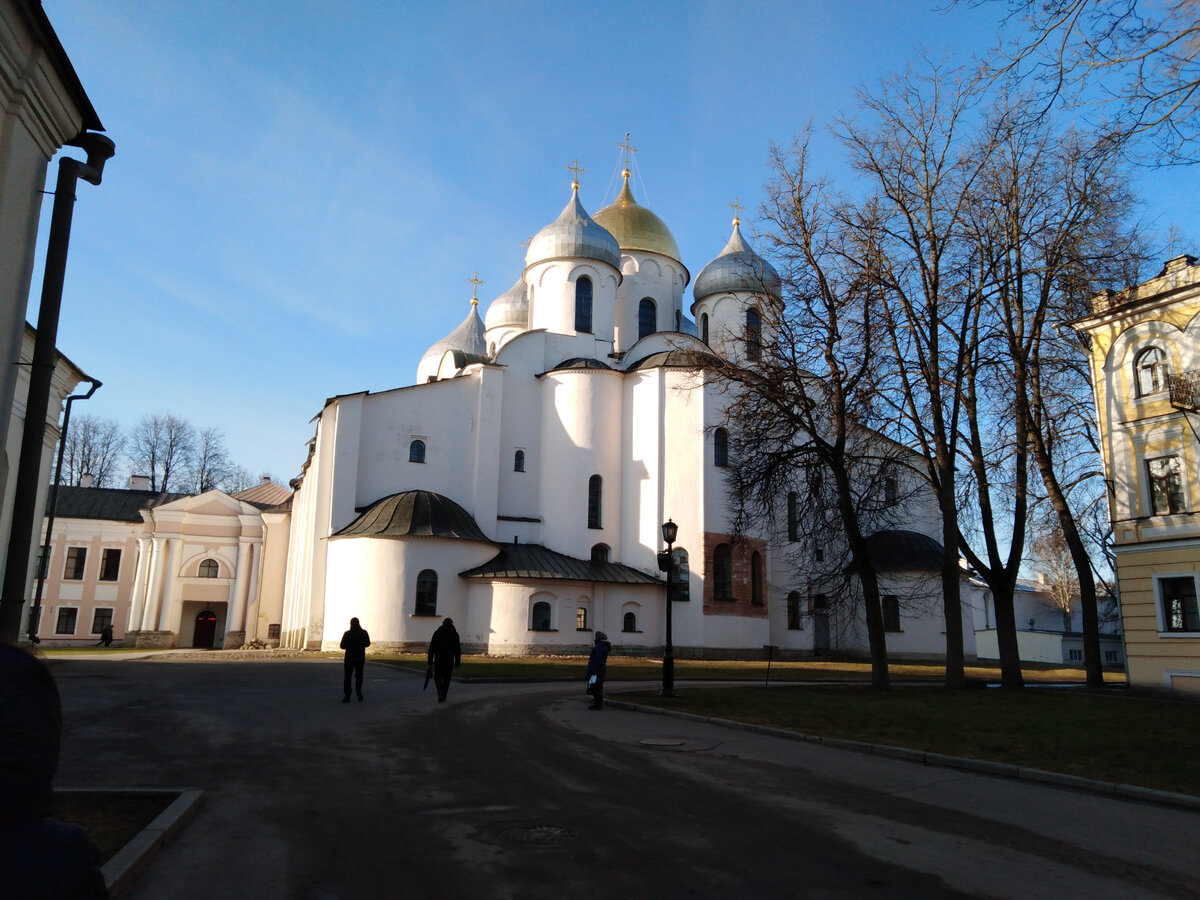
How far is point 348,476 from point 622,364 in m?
14.4

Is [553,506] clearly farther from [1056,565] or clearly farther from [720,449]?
[1056,565]

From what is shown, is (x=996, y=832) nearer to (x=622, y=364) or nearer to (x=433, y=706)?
(x=433, y=706)

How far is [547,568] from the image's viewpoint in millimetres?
36062

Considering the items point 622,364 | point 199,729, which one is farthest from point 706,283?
point 199,729

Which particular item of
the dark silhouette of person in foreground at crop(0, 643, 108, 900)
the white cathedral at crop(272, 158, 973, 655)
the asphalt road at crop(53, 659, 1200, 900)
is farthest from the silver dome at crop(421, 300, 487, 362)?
the dark silhouette of person in foreground at crop(0, 643, 108, 900)

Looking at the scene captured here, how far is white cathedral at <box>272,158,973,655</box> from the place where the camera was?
34.9 metres

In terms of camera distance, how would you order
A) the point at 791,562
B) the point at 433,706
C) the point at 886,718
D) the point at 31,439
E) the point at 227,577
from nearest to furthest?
the point at 31,439 < the point at 886,718 < the point at 433,706 < the point at 791,562 < the point at 227,577

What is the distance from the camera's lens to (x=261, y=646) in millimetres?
44938

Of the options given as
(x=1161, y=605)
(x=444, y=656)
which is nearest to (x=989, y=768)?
(x=444, y=656)

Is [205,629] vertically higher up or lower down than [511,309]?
lower down

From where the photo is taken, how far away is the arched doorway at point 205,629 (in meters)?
51.6

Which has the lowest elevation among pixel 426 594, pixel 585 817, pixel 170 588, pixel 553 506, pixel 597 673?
pixel 585 817

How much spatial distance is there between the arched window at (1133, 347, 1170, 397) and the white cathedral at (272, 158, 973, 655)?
1368 cm

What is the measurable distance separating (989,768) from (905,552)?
116ft
